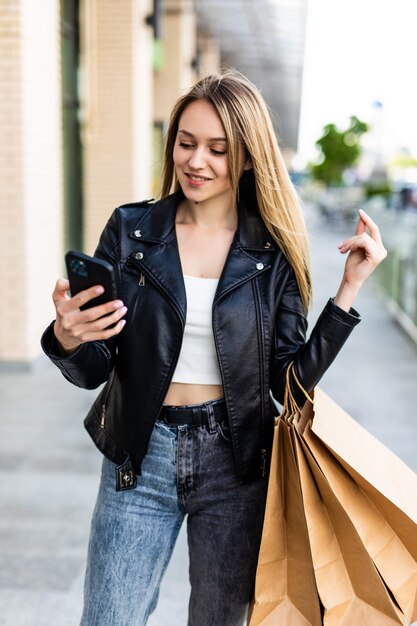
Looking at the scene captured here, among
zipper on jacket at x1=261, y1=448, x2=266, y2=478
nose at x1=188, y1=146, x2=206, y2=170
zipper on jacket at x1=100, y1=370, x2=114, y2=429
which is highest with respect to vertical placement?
nose at x1=188, y1=146, x2=206, y2=170

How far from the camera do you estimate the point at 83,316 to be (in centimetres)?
161

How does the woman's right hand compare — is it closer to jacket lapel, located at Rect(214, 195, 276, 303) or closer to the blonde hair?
jacket lapel, located at Rect(214, 195, 276, 303)

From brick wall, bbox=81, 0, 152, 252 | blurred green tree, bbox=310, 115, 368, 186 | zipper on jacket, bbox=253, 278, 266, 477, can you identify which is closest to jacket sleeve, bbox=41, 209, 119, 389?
zipper on jacket, bbox=253, 278, 266, 477

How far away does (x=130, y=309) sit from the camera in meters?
1.86

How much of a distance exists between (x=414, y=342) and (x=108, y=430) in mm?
6865

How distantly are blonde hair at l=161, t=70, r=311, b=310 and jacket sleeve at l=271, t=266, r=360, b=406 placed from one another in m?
0.09

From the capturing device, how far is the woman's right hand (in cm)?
160

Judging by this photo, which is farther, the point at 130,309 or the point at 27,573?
the point at 27,573

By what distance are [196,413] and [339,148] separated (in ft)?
101

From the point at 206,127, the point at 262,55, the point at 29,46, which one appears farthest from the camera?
the point at 262,55

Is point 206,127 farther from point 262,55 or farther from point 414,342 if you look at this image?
point 262,55

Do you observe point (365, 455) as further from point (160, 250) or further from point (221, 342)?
point (160, 250)

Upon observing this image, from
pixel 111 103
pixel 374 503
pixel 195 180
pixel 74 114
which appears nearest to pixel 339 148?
pixel 111 103

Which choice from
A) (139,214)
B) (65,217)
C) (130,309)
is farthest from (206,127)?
(65,217)
